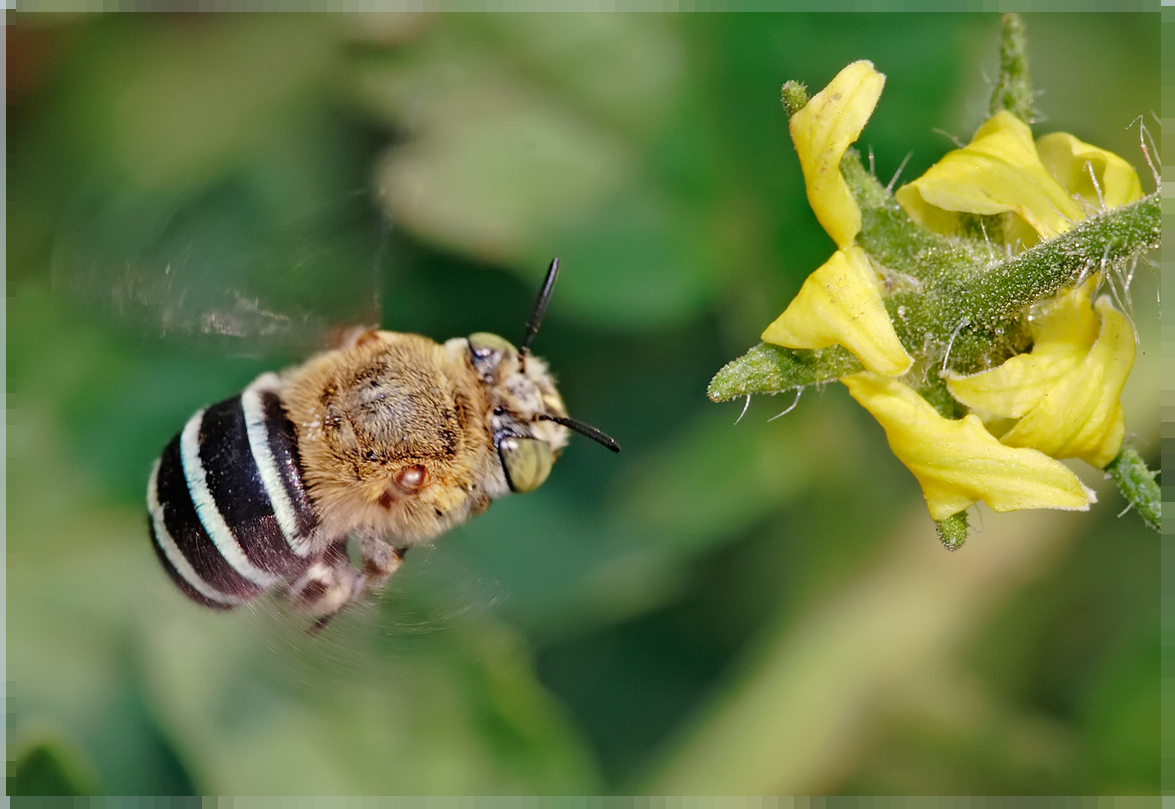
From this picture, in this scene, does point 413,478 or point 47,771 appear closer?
point 413,478

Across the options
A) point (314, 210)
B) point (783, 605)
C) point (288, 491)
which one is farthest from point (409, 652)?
point (783, 605)

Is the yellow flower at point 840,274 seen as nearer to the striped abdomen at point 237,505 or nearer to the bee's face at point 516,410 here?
the bee's face at point 516,410

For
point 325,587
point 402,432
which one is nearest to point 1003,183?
point 402,432

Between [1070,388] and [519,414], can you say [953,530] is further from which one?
[519,414]

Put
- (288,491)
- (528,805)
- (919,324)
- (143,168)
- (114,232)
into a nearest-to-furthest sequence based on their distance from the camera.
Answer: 1. (919,324)
2. (288,491)
3. (114,232)
4. (528,805)
5. (143,168)

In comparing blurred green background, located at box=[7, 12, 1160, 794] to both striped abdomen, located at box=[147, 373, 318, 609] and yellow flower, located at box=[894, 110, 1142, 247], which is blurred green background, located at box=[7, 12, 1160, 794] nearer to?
striped abdomen, located at box=[147, 373, 318, 609]

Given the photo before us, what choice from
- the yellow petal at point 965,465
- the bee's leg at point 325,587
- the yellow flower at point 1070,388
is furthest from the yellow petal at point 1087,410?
the bee's leg at point 325,587

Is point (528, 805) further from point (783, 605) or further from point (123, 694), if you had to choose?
point (123, 694)
